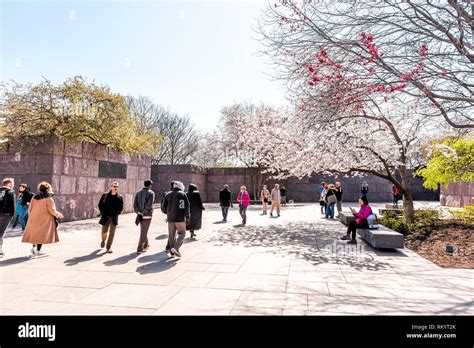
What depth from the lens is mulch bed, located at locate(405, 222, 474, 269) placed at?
21.7 feet

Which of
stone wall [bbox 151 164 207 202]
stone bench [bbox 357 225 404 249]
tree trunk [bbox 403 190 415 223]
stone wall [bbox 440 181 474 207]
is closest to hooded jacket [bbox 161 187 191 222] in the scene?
stone bench [bbox 357 225 404 249]

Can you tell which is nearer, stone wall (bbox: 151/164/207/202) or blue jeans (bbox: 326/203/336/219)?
blue jeans (bbox: 326/203/336/219)

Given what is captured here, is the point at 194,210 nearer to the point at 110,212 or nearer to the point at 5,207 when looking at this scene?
the point at 110,212

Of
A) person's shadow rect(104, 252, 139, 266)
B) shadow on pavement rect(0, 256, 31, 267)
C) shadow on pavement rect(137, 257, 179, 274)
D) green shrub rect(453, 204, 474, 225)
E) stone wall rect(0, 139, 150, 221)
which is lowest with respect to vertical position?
shadow on pavement rect(0, 256, 31, 267)

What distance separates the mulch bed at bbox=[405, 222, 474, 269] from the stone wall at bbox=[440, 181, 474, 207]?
11.3 m

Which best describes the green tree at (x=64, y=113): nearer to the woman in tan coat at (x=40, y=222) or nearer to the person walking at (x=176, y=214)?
the woman in tan coat at (x=40, y=222)

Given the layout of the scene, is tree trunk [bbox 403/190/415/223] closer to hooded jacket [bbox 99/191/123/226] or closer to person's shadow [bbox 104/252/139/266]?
person's shadow [bbox 104/252/139/266]

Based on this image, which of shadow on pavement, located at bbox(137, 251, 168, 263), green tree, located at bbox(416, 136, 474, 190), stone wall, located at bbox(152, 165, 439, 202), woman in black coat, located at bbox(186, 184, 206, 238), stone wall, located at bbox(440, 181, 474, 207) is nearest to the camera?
shadow on pavement, located at bbox(137, 251, 168, 263)

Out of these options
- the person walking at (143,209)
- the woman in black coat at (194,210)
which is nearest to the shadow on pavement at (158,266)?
the person walking at (143,209)

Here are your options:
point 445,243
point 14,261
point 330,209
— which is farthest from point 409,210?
point 14,261
